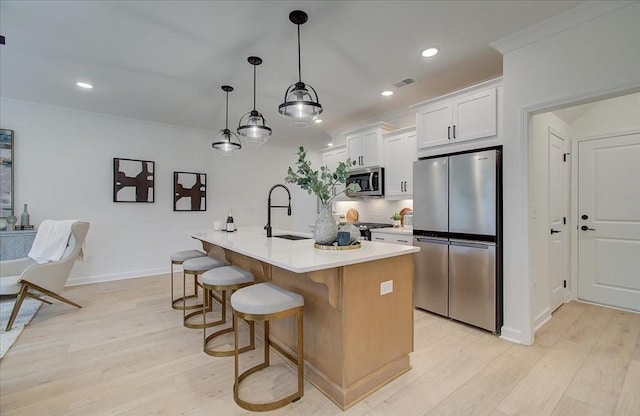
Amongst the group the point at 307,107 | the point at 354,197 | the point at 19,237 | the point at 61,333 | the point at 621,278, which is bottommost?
the point at 61,333

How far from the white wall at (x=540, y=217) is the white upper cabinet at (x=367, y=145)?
1.98m

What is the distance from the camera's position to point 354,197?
514 cm

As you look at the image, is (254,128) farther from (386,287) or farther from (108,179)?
(108,179)

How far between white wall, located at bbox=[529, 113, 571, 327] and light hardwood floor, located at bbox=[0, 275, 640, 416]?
26cm

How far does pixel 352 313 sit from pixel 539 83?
250 centimetres

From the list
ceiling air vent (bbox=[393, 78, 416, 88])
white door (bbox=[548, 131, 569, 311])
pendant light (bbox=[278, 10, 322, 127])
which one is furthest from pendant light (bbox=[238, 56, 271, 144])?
white door (bbox=[548, 131, 569, 311])

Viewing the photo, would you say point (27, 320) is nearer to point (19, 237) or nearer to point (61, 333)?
point (61, 333)

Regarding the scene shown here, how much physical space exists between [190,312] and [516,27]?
429cm

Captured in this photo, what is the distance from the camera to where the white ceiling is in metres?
2.22

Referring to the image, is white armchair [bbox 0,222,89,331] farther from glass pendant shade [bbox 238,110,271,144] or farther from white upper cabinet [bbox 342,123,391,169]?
white upper cabinet [bbox 342,123,391,169]

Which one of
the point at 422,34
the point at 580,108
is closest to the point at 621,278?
the point at 580,108

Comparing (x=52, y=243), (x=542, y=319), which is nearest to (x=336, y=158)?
(x=542, y=319)

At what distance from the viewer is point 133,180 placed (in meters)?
4.99

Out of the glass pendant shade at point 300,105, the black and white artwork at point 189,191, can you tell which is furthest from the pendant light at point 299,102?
the black and white artwork at point 189,191
